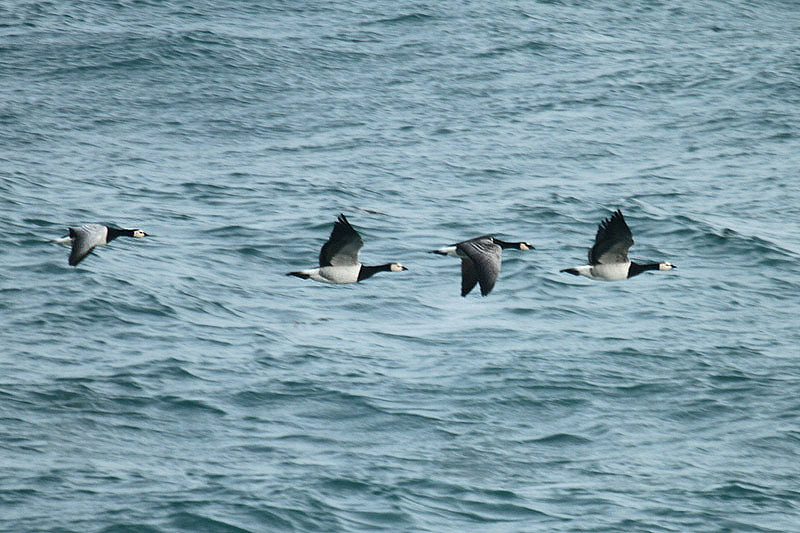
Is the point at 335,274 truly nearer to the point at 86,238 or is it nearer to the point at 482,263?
the point at 482,263

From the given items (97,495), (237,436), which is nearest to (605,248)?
(237,436)

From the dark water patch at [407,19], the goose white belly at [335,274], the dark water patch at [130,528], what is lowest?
the dark water patch at [130,528]

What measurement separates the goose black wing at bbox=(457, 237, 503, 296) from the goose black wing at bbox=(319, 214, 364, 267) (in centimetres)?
136

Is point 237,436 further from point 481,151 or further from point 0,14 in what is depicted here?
point 0,14

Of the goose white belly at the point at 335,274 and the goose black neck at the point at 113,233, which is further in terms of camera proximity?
the goose white belly at the point at 335,274

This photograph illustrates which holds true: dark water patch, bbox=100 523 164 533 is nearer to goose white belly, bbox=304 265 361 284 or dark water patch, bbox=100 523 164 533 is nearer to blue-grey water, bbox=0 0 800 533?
blue-grey water, bbox=0 0 800 533

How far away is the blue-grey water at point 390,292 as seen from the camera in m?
17.3

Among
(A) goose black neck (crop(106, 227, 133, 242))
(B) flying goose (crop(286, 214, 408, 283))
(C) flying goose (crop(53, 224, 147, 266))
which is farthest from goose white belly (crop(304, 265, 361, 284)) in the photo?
(C) flying goose (crop(53, 224, 147, 266))

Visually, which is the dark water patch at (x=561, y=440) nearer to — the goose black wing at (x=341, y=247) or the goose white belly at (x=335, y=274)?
the goose white belly at (x=335, y=274)

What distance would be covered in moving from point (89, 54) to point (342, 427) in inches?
886

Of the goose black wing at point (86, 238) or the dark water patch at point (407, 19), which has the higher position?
the goose black wing at point (86, 238)

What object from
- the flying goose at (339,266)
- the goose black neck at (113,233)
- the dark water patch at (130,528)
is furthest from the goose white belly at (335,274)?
the dark water patch at (130,528)

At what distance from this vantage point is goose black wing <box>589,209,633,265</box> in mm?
16281

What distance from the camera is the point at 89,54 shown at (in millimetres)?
37781
